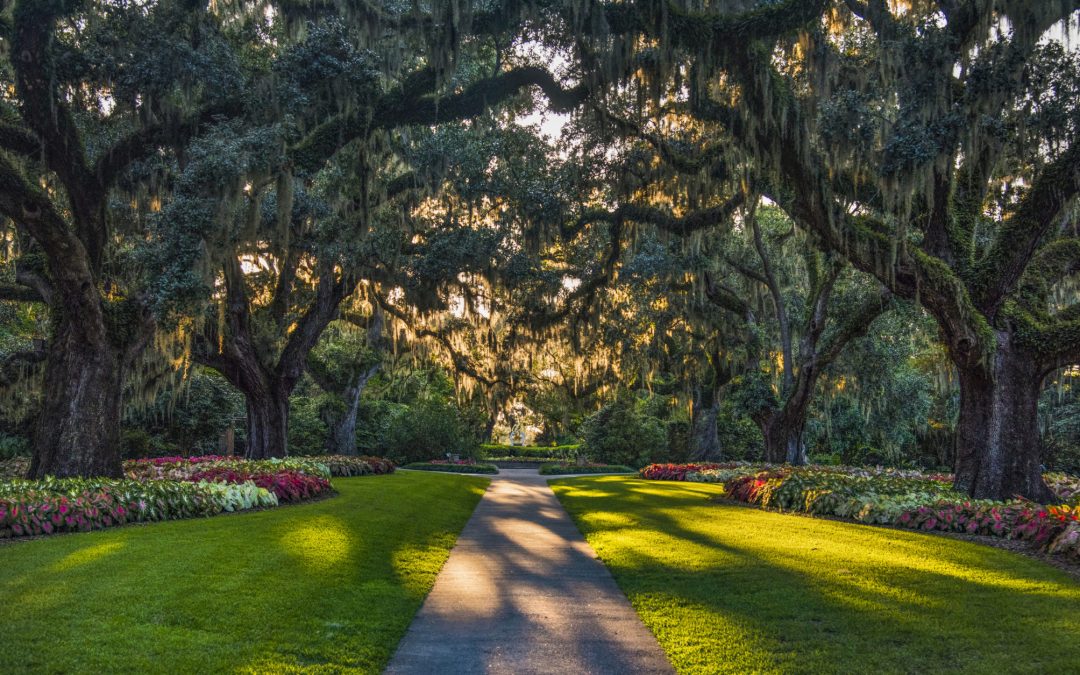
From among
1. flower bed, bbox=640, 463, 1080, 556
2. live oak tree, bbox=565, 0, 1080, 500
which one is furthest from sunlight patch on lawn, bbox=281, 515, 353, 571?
flower bed, bbox=640, 463, 1080, 556

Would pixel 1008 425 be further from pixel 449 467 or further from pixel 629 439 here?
pixel 629 439

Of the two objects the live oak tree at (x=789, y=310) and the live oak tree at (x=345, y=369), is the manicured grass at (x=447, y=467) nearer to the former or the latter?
the live oak tree at (x=345, y=369)

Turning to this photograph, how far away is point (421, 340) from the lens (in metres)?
23.6

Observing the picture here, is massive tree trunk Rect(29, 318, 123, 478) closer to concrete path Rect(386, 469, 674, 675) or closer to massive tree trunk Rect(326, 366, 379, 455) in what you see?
concrete path Rect(386, 469, 674, 675)

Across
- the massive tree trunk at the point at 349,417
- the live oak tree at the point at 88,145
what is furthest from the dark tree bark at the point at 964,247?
the massive tree trunk at the point at 349,417

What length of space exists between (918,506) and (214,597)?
10060 mm

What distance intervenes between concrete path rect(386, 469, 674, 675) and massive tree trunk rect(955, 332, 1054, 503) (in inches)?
282

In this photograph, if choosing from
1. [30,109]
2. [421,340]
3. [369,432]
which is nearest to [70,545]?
[30,109]

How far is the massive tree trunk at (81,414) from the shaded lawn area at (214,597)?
3.40m

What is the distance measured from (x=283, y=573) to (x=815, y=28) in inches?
401

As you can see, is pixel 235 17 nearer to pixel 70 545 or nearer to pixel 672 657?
pixel 70 545

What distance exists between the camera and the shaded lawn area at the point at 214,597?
451 centimetres

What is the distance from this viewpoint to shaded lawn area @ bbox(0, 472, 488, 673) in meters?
4.51

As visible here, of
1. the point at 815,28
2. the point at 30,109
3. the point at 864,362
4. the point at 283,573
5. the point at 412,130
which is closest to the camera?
the point at 283,573
